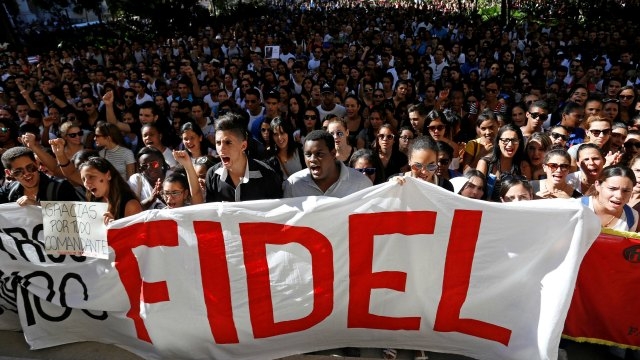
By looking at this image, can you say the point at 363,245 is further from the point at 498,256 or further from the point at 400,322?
the point at 498,256

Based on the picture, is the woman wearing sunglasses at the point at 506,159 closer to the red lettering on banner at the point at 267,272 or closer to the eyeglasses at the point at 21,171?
the red lettering on banner at the point at 267,272

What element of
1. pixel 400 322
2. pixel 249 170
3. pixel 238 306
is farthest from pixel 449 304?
pixel 249 170

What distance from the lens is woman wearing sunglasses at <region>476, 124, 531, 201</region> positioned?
12.9ft

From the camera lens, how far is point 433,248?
107 inches

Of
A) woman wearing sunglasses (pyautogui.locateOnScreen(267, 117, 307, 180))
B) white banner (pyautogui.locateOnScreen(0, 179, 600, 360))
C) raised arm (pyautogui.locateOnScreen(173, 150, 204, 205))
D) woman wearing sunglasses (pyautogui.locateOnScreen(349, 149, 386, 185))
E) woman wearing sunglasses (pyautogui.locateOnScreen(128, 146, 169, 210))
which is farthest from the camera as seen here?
woman wearing sunglasses (pyautogui.locateOnScreen(267, 117, 307, 180))

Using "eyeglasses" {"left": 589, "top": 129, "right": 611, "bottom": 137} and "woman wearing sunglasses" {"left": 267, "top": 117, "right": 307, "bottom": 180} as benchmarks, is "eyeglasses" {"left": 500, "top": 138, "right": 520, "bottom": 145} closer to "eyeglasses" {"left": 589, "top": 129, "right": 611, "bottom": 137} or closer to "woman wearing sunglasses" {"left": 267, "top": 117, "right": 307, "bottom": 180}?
"eyeglasses" {"left": 589, "top": 129, "right": 611, "bottom": 137}

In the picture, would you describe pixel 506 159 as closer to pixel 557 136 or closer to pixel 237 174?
pixel 557 136

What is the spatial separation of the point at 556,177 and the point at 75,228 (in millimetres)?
3124

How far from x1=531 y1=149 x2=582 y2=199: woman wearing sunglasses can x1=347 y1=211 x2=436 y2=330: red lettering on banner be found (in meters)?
1.23

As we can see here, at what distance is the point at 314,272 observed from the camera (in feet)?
9.29

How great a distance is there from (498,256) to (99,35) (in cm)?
2445

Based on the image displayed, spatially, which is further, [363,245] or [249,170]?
[249,170]

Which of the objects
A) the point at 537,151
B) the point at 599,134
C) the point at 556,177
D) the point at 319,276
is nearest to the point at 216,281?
the point at 319,276

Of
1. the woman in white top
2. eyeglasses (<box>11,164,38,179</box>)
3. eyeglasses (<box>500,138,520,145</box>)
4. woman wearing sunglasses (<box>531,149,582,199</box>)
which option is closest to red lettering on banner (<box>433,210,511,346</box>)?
the woman in white top
